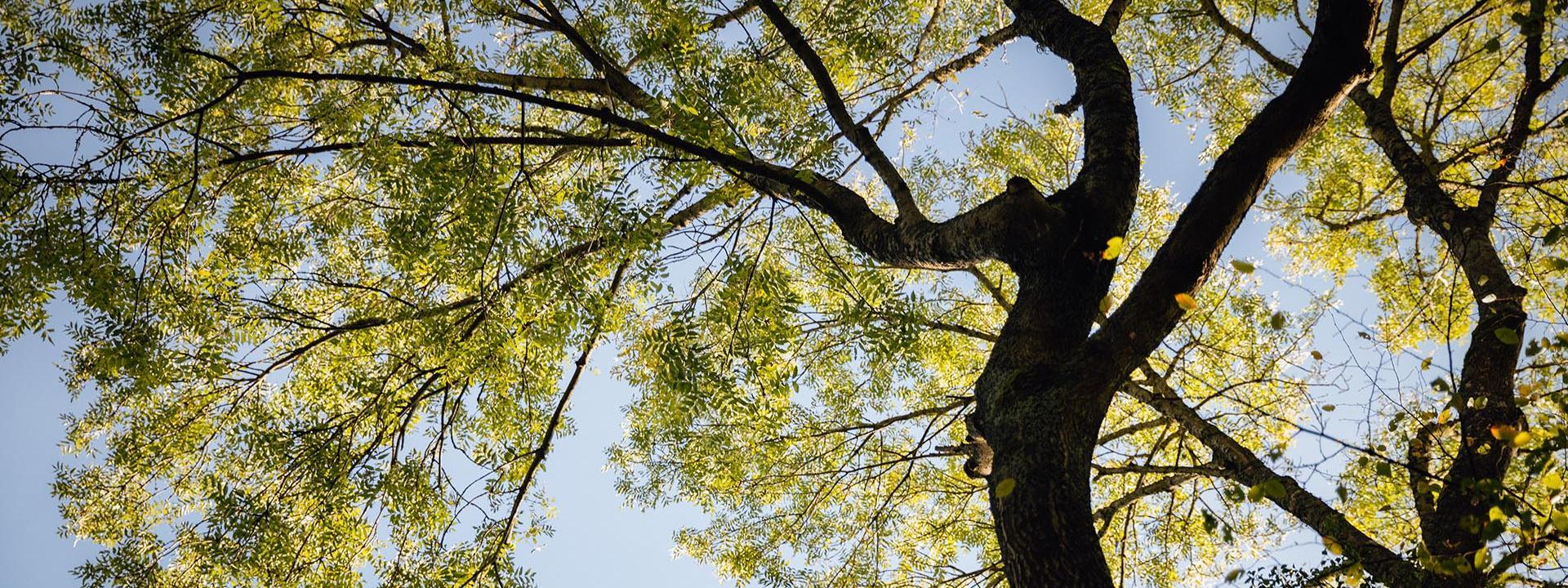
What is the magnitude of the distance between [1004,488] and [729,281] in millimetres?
1745

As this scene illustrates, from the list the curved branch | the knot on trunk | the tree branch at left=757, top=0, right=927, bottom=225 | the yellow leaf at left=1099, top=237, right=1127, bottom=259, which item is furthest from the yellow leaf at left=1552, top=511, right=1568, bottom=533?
the tree branch at left=757, top=0, right=927, bottom=225

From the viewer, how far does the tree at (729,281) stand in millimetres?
2900

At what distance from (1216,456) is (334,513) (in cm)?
521

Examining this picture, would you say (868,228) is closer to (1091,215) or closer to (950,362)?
(1091,215)

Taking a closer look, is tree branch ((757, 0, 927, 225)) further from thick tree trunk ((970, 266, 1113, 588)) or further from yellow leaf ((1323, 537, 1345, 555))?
yellow leaf ((1323, 537, 1345, 555))

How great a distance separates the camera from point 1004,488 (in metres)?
2.33

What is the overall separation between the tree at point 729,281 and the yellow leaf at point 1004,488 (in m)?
0.09

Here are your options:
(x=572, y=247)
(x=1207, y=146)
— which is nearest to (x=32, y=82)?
(x=572, y=247)


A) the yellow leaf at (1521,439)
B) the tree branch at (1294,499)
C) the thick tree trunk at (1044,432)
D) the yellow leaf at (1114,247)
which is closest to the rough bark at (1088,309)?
the thick tree trunk at (1044,432)

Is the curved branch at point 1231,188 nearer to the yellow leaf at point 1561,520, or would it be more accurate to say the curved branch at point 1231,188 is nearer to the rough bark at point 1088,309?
the rough bark at point 1088,309

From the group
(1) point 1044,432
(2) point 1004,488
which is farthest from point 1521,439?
(2) point 1004,488

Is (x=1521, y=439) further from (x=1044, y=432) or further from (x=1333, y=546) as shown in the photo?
(x=1044, y=432)

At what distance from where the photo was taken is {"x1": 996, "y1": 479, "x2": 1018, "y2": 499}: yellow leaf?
7.53 feet

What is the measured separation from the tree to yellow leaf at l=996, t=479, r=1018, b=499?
9 centimetres
